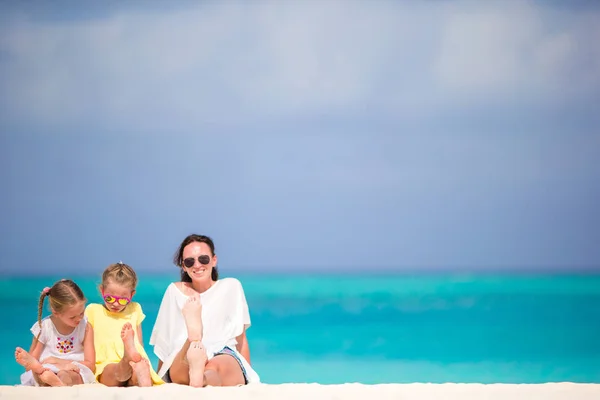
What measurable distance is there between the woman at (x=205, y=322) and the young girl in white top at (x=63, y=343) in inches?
12.5

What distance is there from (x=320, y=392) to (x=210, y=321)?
69cm

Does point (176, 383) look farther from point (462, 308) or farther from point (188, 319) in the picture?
point (462, 308)

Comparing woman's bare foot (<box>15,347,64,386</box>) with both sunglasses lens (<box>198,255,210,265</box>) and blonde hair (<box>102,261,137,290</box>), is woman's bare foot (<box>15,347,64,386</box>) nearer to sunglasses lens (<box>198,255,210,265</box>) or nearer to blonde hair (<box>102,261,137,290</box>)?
blonde hair (<box>102,261,137,290</box>)

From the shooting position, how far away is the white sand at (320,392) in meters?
3.52

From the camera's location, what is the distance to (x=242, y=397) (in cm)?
351

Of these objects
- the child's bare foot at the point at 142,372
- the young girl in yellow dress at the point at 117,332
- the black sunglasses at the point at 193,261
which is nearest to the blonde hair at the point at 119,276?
Answer: the young girl in yellow dress at the point at 117,332

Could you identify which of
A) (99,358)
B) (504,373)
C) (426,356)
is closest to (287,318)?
(426,356)

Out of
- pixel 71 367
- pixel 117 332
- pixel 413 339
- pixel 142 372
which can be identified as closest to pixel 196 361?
pixel 142 372

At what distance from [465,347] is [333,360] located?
1759 millimetres

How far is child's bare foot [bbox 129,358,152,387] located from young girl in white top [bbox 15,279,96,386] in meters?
0.29

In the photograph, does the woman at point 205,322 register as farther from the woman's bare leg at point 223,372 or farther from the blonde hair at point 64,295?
the blonde hair at point 64,295

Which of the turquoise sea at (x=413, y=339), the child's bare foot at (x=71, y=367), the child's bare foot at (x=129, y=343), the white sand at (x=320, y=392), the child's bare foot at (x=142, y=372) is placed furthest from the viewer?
the turquoise sea at (x=413, y=339)

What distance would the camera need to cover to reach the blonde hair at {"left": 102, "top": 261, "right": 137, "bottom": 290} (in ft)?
12.9

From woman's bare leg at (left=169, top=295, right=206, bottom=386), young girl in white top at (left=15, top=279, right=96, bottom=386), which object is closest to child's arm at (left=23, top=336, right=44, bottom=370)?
young girl in white top at (left=15, top=279, right=96, bottom=386)
